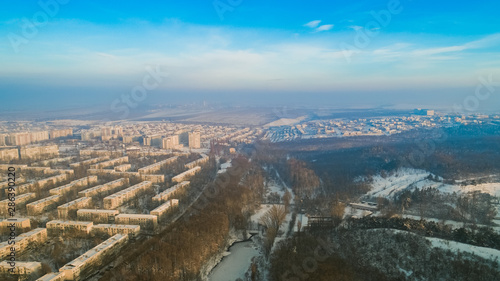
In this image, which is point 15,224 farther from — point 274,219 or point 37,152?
point 37,152

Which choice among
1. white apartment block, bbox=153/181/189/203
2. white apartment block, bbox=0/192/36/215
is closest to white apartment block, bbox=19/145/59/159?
white apartment block, bbox=0/192/36/215

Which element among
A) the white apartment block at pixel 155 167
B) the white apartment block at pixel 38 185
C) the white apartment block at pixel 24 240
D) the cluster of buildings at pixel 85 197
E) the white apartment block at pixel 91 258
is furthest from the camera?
the white apartment block at pixel 155 167

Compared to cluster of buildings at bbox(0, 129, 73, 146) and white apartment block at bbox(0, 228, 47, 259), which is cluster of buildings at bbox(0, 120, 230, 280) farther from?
cluster of buildings at bbox(0, 129, 73, 146)

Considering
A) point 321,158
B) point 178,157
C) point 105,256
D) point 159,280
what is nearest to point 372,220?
point 159,280

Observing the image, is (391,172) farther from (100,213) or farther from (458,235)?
(100,213)

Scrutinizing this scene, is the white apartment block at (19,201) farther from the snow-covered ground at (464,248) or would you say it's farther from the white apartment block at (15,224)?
the snow-covered ground at (464,248)

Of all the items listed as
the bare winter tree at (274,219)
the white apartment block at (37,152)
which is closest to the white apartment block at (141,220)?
the bare winter tree at (274,219)
